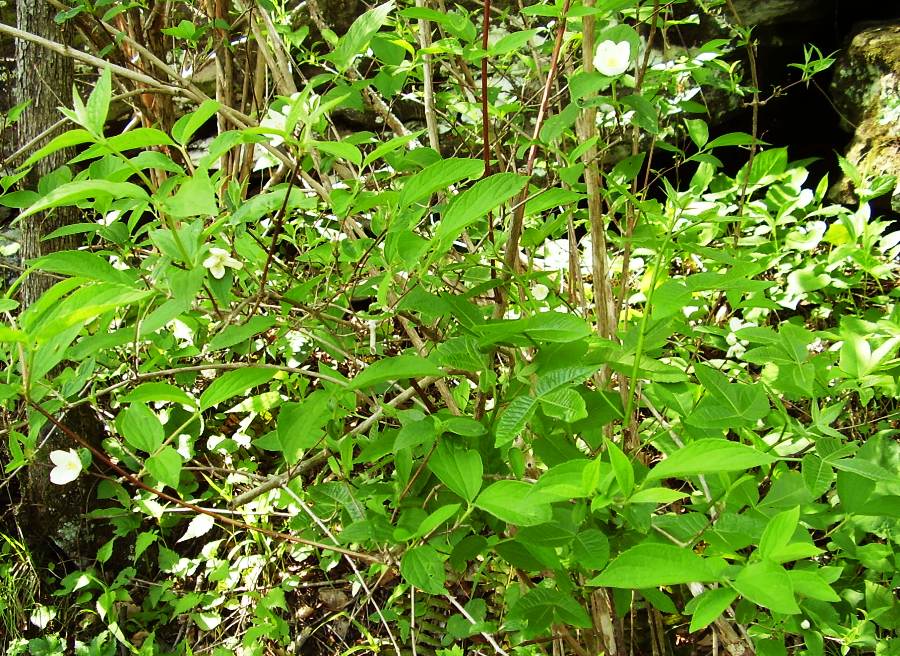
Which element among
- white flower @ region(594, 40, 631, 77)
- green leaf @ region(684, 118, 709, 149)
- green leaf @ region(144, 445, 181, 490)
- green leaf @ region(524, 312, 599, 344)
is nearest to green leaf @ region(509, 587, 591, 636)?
green leaf @ region(524, 312, 599, 344)

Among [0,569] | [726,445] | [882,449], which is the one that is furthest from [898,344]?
[0,569]

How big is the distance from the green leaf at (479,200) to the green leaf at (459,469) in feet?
0.88

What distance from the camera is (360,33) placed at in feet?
3.35

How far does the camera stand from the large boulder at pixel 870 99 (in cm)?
260

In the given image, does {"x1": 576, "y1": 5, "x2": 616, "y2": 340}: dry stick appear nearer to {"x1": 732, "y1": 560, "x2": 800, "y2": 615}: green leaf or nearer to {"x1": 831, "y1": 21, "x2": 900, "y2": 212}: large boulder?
{"x1": 732, "y1": 560, "x2": 800, "y2": 615}: green leaf

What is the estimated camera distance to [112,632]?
6.35ft

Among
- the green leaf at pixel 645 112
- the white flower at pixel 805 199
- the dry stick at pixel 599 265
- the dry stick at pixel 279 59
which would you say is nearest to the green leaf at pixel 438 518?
the dry stick at pixel 599 265

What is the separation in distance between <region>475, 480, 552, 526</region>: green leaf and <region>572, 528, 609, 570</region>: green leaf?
107mm

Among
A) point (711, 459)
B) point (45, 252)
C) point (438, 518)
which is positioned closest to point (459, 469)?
point (438, 518)

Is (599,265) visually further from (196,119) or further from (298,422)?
(196,119)

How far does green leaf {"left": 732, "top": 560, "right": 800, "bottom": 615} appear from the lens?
646 millimetres

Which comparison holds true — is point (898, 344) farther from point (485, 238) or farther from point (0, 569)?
point (0, 569)

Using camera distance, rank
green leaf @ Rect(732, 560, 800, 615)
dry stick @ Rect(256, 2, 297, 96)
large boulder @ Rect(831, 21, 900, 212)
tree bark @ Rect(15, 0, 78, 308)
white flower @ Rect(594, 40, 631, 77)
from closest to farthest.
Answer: green leaf @ Rect(732, 560, 800, 615)
white flower @ Rect(594, 40, 631, 77)
dry stick @ Rect(256, 2, 297, 96)
tree bark @ Rect(15, 0, 78, 308)
large boulder @ Rect(831, 21, 900, 212)

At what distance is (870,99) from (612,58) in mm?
2234
